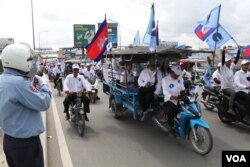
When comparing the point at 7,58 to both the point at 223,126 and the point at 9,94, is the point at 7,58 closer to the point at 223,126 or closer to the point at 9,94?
the point at 9,94

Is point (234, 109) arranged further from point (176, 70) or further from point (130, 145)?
point (130, 145)

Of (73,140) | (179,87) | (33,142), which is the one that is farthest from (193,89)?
(33,142)

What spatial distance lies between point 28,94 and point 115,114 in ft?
22.0

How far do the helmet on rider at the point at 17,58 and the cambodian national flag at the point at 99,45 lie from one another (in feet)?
19.9

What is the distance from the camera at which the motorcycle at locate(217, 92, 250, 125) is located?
295 inches

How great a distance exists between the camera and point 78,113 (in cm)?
797

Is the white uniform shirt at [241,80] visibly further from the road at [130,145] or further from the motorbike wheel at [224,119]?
the road at [130,145]

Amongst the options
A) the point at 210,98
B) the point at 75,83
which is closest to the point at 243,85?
the point at 210,98

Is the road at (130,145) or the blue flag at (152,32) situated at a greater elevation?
the blue flag at (152,32)

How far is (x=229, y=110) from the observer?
26.1 feet

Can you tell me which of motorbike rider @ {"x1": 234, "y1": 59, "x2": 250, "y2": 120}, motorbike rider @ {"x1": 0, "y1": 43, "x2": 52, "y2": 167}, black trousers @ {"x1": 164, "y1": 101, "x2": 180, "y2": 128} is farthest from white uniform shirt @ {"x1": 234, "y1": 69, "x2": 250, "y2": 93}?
motorbike rider @ {"x1": 0, "y1": 43, "x2": 52, "y2": 167}

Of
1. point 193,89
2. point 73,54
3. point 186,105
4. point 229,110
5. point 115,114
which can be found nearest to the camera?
point 186,105

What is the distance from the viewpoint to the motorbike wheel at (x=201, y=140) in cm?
578

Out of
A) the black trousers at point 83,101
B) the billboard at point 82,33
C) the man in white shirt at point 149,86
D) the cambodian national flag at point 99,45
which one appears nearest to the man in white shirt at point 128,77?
the cambodian national flag at point 99,45
